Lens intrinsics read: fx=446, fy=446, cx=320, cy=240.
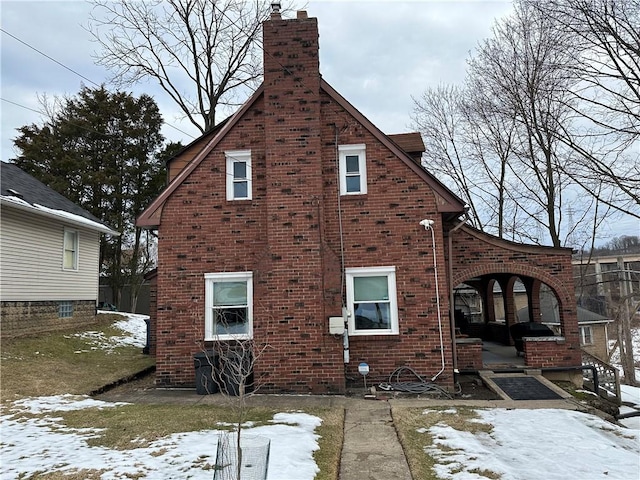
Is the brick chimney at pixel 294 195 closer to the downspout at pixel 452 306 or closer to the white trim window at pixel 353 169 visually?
the white trim window at pixel 353 169

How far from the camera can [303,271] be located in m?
9.35

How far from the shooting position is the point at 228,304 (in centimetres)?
993

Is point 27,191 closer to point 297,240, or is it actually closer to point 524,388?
point 297,240

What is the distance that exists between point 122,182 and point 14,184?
14.7 meters

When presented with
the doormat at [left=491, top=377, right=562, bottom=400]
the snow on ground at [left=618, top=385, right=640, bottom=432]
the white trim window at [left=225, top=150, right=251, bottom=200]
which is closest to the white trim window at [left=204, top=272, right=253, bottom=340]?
the white trim window at [left=225, top=150, right=251, bottom=200]

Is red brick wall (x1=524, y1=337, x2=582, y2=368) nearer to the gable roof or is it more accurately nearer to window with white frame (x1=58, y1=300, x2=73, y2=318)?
the gable roof

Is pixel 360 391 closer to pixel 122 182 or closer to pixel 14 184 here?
pixel 14 184

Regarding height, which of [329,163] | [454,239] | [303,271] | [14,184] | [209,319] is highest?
[14,184]

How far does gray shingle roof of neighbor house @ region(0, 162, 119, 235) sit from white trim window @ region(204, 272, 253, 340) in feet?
24.1

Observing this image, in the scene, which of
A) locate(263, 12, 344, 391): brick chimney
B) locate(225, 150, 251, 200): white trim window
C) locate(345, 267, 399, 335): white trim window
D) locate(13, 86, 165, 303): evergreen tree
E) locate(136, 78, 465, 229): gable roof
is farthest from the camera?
locate(13, 86, 165, 303): evergreen tree

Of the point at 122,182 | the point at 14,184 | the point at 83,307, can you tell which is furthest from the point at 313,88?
the point at 122,182

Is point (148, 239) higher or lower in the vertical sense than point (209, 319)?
higher

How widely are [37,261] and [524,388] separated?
48.3 feet

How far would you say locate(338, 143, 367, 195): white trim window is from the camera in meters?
10.2
